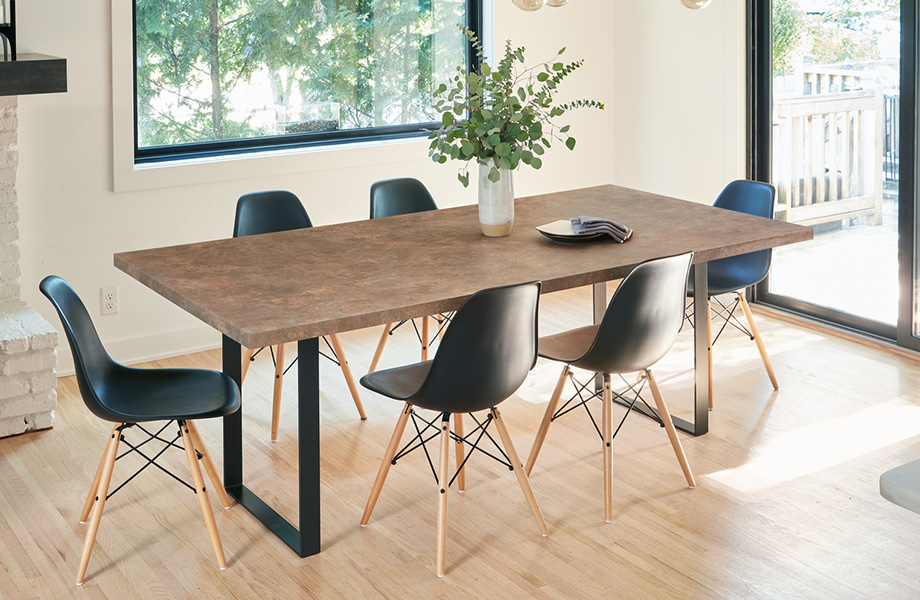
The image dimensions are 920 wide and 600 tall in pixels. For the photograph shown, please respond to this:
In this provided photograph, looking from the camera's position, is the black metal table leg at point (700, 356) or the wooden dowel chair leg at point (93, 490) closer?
the wooden dowel chair leg at point (93, 490)

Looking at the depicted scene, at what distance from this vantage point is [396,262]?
11.1 feet

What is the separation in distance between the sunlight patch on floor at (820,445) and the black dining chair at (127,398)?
1.64 metres

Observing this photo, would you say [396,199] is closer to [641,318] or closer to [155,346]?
[155,346]

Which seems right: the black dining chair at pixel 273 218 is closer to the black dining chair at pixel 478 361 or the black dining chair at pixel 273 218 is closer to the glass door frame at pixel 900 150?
the black dining chair at pixel 478 361

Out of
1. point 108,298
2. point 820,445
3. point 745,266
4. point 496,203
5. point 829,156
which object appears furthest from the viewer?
point 829,156

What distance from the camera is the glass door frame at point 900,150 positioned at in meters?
4.62

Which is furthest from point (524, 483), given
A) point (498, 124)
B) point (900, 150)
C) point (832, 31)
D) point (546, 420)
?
point (832, 31)

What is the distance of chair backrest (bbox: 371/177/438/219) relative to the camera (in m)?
4.51

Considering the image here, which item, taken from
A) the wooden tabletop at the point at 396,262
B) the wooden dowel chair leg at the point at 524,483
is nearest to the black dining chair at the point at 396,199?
the wooden tabletop at the point at 396,262

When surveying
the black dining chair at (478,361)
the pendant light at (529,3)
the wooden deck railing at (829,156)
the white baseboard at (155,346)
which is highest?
the pendant light at (529,3)

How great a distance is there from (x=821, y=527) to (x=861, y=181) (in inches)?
92.1

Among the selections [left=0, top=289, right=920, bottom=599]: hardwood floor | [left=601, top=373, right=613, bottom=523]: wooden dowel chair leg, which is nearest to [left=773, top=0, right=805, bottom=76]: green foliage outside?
[left=0, top=289, right=920, bottom=599]: hardwood floor

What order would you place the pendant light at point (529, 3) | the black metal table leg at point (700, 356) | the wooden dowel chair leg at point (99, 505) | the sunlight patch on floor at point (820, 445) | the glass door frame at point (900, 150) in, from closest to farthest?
the wooden dowel chair leg at point (99, 505), the pendant light at point (529, 3), the sunlight patch on floor at point (820, 445), the black metal table leg at point (700, 356), the glass door frame at point (900, 150)

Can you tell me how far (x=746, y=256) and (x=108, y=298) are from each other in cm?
282
